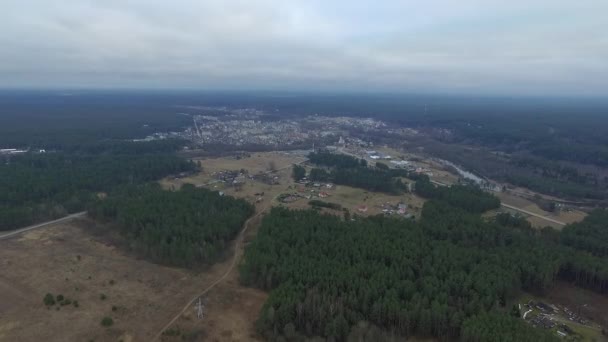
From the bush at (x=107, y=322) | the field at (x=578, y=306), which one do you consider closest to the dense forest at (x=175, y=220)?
the bush at (x=107, y=322)

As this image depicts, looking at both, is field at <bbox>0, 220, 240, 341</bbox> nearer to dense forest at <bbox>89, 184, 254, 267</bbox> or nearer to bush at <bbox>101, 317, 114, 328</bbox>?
bush at <bbox>101, 317, 114, 328</bbox>

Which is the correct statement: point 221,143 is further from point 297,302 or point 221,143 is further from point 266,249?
point 297,302

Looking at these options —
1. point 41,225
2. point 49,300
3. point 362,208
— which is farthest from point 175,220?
point 362,208

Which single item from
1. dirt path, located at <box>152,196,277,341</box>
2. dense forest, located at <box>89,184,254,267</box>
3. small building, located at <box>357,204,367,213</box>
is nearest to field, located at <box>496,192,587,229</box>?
small building, located at <box>357,204,367,213</box>

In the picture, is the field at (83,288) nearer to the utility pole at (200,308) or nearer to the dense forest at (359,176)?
the utility pole at (200,308)

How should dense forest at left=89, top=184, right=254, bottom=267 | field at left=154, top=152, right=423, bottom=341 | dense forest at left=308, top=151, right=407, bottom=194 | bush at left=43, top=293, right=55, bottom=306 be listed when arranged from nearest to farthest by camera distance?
1. field at left=154, top=152, right=423, bottom=341
2. bush at left=43, top=293, right=55, bottom=306
3. dense forest at left=89, top=184, right=254, bottom=267
4. dense forest at left=308, top=151, right=407, bottom=194
